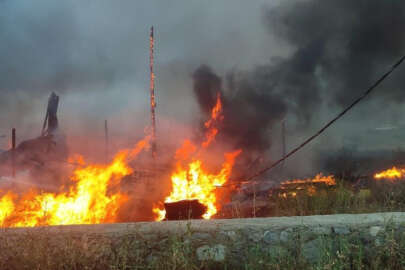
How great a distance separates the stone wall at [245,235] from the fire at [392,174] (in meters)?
5.17

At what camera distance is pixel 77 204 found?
8453 mm

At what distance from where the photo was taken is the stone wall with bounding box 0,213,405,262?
4.09 m

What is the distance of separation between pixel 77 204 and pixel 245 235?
5.83m

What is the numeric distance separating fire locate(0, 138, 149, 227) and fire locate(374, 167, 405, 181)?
298 inches

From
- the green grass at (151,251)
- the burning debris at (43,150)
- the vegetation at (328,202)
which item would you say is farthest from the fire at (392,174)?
the burning debris at (43,150)

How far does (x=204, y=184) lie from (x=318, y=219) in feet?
20.3

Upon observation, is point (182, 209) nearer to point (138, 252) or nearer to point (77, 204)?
point (77, 204)

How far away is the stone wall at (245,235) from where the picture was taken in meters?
4.09

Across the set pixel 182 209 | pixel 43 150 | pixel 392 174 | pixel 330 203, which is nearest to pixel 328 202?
pixel 330 203

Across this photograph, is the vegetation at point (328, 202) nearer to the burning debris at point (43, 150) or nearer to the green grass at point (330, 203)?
the green grass at point (330, 203)

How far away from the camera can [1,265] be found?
163 inches

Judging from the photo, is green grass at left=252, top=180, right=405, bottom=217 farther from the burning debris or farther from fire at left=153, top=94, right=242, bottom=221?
the burning debris

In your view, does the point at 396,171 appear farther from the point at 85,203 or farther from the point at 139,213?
the point at 85,203

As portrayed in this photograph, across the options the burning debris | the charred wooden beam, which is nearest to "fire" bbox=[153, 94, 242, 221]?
the charred wooden beam
